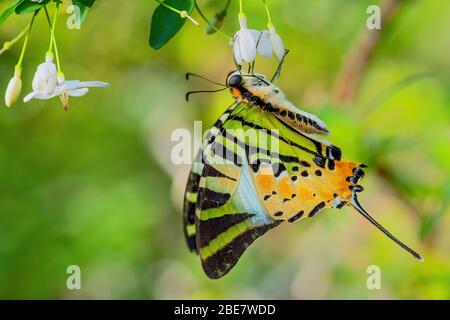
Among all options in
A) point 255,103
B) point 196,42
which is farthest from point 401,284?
point 196,42

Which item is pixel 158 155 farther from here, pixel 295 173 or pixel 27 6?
pixel 27 6

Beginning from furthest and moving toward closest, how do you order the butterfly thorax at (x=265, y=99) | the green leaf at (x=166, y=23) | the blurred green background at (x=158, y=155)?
the blurred green background at (x=158, y=155), the butterfly thorax at (x=265, y=99), the green leaf at (x=166, y=23)

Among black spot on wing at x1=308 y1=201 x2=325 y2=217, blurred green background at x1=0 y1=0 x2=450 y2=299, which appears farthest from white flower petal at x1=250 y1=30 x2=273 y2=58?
blurred green background at x1=0 y1=0 x2=450 y2=299

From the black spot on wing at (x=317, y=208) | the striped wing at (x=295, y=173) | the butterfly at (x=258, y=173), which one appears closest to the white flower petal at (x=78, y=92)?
the butterfly at (x=258, y=173)

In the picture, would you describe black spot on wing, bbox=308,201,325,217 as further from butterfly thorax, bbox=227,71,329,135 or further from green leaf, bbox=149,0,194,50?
green leaf, bbox=149,0,194,50

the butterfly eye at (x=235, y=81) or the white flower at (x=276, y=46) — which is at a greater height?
the butterfly eye at (x=235, y=81)

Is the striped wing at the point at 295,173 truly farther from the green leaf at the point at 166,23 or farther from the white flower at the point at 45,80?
the white flower at the point at 45,80

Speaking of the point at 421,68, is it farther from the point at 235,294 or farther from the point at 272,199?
the point at 272,199
